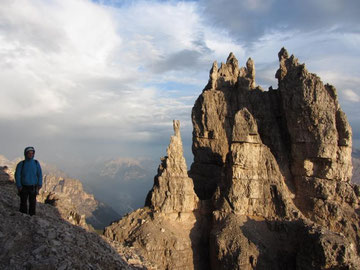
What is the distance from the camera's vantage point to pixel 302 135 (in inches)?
1833

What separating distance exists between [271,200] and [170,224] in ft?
48.1

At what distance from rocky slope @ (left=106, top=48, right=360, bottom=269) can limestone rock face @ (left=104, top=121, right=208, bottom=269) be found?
136mm

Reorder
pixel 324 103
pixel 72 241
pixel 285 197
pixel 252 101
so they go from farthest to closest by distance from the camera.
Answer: pixel 252 101 < pixel 324 103 < pixel 285 197 < pixel 72 241

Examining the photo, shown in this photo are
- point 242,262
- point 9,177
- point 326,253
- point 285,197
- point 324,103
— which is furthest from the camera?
point 324,103

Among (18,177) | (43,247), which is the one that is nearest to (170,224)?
(18,177)

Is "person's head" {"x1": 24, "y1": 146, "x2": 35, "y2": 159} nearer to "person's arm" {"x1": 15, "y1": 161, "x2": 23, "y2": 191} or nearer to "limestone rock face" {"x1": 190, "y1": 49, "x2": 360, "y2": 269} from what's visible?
"person's arm" {"x1": 15, "y1": 161, "x2": 23, "y2": 191}

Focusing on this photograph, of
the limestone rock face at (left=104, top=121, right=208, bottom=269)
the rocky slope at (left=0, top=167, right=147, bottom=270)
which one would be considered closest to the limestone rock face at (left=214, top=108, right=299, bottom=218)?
the limestone rock face at (left=104, top=121, right=208, bottom=269)

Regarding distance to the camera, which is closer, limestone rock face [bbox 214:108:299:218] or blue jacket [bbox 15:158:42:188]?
blue jacket [bbox 15:158:42:188]

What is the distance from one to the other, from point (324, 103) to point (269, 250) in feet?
75.5

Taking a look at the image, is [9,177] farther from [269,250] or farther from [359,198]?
[359,198]

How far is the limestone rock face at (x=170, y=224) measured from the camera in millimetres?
39406

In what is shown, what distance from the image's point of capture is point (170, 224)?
42500 mm

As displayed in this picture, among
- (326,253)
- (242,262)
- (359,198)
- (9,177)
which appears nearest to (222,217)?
(242,262)

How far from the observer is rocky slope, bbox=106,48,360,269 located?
125 ft
